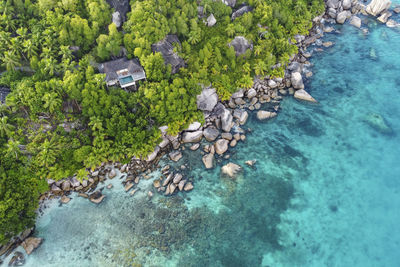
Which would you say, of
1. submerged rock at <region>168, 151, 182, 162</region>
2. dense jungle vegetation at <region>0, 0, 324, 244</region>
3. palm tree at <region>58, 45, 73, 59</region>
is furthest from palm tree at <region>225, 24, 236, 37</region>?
palm tree at <region>58, 45, 73, 59</region>

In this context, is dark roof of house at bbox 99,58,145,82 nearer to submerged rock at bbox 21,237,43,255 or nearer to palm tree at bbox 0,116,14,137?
palm tree at bbox 0,116,14,137

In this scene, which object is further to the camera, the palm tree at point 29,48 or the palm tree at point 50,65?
the palm tree at point 29,48

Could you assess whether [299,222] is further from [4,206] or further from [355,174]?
[4,206]

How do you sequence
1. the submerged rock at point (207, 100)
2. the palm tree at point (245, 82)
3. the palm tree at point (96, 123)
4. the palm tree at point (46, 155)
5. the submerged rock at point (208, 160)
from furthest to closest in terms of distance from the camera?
the palm tree at point (245, 82)
the submerged rock at point (207, 100)
the submerged rock at point (208, 160)
the palm tree at point (96, 123)
the palm tree at point (46, 155)

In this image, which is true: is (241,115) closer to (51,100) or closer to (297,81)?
(297,81)

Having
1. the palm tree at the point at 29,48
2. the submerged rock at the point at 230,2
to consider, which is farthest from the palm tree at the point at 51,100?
the submerged rock at the point at 230,2

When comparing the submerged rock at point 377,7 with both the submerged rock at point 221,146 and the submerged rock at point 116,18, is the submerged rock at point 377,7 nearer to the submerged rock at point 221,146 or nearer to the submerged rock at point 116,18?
the submerged rock at point 221,146

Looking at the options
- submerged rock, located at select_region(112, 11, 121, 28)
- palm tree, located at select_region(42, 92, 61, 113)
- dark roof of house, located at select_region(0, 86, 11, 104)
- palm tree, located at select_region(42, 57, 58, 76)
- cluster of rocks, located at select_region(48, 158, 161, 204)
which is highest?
submerged rock, located at select_region(112, 11, 121, 28)
